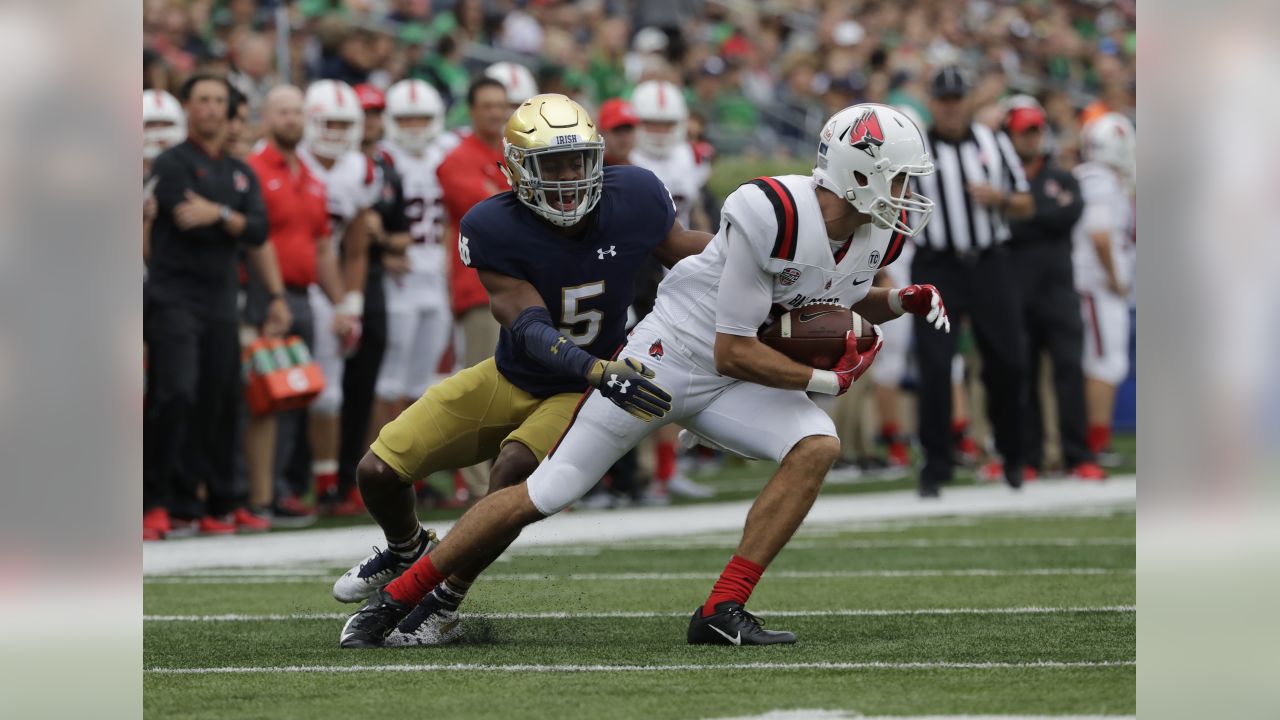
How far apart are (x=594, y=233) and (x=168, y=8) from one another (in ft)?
25.9

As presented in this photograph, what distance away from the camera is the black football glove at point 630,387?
15.4 feet

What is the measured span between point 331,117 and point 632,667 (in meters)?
5.24

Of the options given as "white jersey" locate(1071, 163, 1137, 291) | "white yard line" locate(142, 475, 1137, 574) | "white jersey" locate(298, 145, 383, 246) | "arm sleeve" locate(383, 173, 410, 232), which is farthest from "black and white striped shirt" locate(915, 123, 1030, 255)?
"white jersey" locate(298, 145, 383, 246)

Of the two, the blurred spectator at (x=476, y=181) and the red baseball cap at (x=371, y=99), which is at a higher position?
the red baseball cap at (x=371, y=99)

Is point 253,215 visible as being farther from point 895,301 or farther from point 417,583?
point 895,301

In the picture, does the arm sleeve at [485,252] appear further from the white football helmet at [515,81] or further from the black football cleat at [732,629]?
the white football helmet at [515,81]

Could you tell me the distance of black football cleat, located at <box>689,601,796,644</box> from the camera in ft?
16.1

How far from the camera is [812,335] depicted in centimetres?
505

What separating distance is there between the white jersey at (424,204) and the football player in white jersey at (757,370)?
451 cm

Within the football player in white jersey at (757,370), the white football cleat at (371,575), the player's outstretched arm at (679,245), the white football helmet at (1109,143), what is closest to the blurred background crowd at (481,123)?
the white football helmet at (1109,143)

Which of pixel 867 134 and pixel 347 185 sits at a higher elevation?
pixel 867 134

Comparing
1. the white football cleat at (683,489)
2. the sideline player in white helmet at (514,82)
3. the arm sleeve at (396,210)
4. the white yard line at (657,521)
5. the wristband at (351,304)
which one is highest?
the sideline player in white helmet at (514,82)

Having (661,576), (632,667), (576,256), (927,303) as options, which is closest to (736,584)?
(632,667)

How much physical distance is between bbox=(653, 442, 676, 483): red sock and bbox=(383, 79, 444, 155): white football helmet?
6.51 feet
